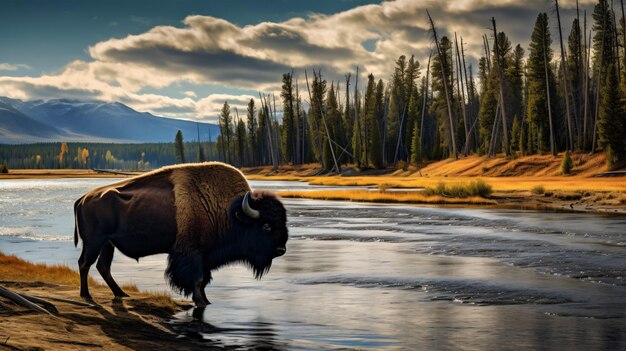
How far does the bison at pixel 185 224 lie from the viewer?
30.4 feet

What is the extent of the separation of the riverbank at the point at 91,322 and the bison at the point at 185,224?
45 centimetres

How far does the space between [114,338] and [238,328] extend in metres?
1.60

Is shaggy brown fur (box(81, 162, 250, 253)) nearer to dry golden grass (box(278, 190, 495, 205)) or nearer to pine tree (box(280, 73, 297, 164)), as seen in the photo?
dry golden grass (box(278, 190, 495, 205))

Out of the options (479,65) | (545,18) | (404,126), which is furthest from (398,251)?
(479,65)

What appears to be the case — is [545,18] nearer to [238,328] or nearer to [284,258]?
[284,258]

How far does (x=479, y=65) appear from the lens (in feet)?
364

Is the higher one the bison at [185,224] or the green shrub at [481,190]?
the bison at [185,224]

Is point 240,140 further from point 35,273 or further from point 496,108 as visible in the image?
point 35,273

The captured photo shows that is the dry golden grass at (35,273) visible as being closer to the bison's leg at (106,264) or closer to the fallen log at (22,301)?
the bison's leg at (106,264)

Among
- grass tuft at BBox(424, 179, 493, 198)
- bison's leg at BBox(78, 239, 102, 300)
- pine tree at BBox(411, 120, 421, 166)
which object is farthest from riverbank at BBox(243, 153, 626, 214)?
bison's leg at BBox(78, 239, 102, 300)

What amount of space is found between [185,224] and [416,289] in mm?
4348

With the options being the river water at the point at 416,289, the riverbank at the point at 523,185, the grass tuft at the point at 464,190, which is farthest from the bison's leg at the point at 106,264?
the grass tuft at the point at 464,190

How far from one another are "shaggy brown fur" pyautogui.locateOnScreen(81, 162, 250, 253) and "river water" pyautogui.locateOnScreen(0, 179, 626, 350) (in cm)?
99

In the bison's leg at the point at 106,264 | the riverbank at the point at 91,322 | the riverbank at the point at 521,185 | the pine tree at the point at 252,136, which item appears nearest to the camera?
the riverbank at the point at 91,322
